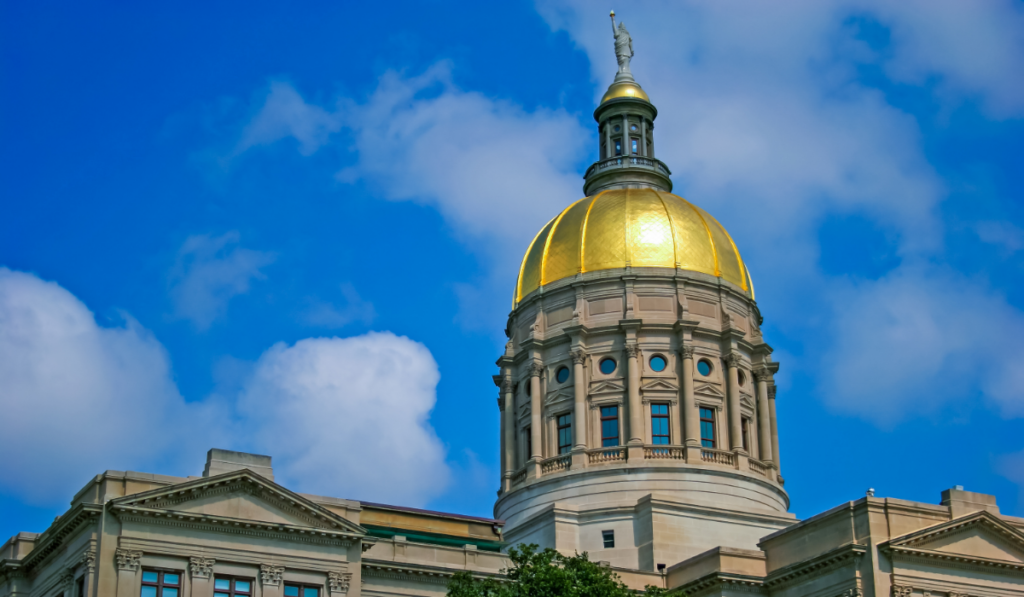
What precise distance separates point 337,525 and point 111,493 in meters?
8.55

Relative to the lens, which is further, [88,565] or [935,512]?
[935,512]

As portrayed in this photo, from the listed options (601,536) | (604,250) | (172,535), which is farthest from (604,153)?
(172,535)

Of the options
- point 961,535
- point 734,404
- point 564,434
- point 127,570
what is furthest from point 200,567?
point 734,404

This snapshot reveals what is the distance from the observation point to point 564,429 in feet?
257

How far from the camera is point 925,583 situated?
195 ft

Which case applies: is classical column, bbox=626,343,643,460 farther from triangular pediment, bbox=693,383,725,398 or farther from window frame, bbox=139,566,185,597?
window frame, bbox=139,566,185,597

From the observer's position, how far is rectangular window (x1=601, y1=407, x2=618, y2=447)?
7681 centimetres

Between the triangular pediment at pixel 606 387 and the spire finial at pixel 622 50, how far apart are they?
21425 mm

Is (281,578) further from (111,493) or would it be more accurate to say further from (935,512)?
(935,512)

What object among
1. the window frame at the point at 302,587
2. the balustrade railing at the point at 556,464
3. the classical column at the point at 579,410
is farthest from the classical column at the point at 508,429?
the window frame at the point at 302,587

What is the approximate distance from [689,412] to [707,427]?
70.3 inches

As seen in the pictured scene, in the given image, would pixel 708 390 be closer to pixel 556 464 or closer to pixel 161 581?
pixel 556 464

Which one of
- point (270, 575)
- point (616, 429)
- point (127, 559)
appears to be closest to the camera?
point (127, 559)

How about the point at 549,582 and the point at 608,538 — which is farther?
the point at 608,538
